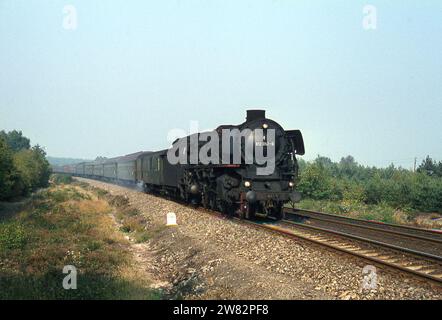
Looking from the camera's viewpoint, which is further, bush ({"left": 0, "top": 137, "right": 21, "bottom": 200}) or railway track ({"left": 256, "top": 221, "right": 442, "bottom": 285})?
bush ({"left": 0, "top": 137, "right": 21, "bottom": 200})

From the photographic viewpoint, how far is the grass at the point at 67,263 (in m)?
7.69

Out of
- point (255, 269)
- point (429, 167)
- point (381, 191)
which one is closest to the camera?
point (255, 269)

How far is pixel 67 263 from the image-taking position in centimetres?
1016

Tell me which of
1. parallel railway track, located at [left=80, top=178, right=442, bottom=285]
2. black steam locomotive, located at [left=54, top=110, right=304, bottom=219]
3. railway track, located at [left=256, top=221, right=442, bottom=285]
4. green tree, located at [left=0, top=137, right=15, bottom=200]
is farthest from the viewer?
green tree, located at [left=0, top=137, right=15, bottom=200]

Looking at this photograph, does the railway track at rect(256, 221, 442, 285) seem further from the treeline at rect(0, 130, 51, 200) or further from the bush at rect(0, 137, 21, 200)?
the treeline at rect(0, 130, 51, 200)

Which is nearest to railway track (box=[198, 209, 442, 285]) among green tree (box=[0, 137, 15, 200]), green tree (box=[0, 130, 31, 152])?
green tree (box=[0, 137, 15, 200])

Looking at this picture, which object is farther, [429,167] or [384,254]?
[429,167]

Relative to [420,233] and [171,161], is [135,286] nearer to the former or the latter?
[420,233]

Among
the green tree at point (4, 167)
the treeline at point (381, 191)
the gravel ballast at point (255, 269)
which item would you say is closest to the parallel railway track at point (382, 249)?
the gravel ballast at point (255, 269)

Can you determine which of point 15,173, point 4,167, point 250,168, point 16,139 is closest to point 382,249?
point 250,168

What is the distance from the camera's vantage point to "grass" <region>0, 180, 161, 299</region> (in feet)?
25.2

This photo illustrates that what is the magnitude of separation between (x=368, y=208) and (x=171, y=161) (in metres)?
11.6

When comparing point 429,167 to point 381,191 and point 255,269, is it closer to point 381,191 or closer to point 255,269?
point 381,191
